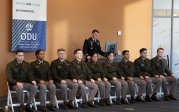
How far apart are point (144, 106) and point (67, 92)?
5.66 ft

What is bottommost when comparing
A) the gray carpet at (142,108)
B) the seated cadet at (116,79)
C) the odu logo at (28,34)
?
the gray carpet at (142,108)

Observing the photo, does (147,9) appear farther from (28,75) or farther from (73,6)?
(28,75)

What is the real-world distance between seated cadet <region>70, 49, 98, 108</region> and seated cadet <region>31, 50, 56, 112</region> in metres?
0.55

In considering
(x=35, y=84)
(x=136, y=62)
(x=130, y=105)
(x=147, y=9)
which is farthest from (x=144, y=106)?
(x=147, y=9)

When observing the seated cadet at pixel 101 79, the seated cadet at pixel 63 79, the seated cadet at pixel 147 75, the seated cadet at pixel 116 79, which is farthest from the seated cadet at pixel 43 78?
the seated cadet at pixel 147 75

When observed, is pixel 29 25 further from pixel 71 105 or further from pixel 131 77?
pixel 131 77

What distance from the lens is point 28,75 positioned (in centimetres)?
812

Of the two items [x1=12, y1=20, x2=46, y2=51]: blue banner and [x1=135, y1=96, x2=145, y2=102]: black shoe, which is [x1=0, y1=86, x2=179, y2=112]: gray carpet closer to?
[x1=135, y1=96, x2=145, y2=102]: black shoe

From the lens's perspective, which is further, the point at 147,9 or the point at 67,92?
the point at 147,9

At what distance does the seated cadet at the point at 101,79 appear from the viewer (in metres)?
8.84

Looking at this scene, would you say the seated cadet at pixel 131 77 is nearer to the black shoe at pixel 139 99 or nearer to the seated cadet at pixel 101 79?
the black shoe at pixel 139 99

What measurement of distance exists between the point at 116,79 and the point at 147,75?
1031 millimetres

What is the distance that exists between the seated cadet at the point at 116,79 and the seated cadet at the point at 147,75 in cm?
60

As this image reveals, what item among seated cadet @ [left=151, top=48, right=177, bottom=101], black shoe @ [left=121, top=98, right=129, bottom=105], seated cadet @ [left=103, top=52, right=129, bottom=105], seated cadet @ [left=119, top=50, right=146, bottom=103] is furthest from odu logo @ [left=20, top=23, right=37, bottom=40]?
seated cadet @ [left=151, top=48, right=177, bottom=101]
